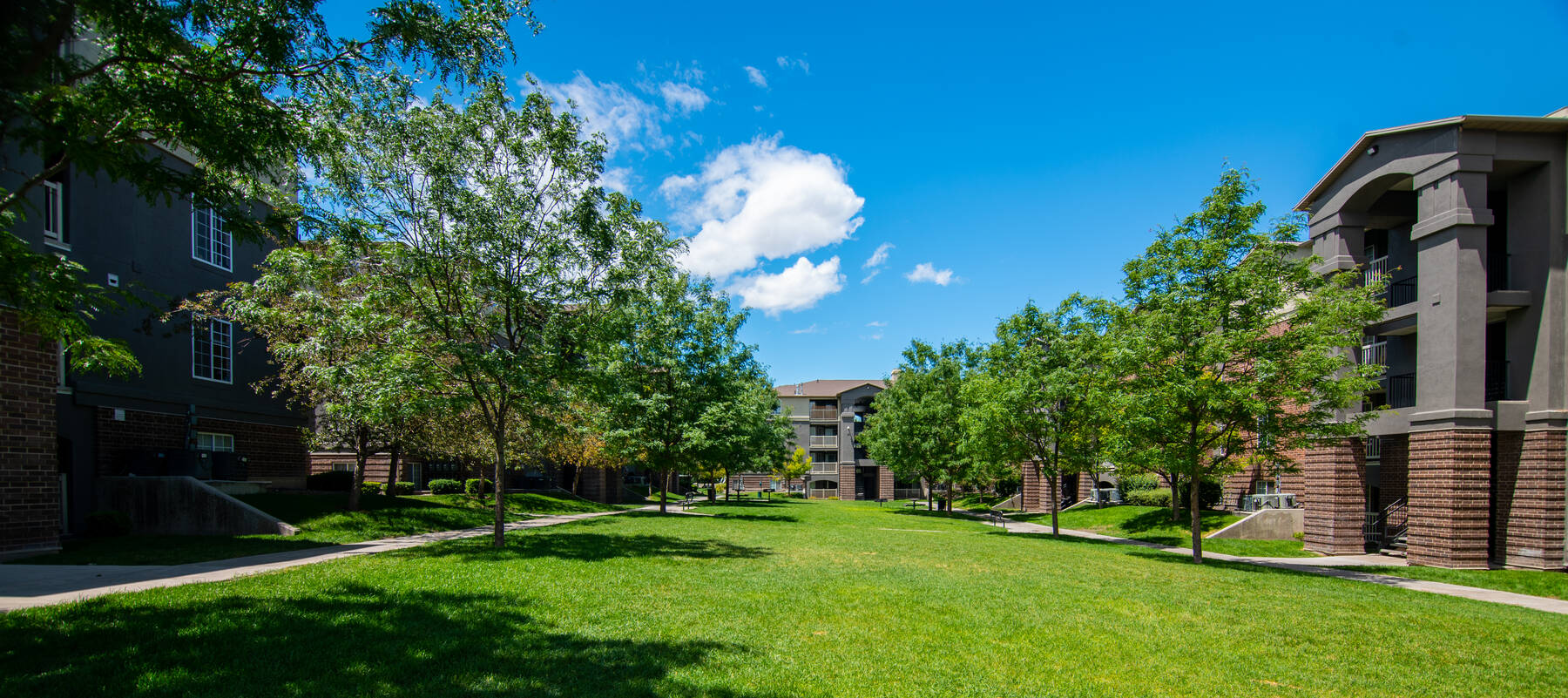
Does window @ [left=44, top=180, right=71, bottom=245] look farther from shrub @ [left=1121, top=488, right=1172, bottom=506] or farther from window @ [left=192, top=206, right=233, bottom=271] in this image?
shrub @ [left=1121, top=488, right=1172, bottom=506]

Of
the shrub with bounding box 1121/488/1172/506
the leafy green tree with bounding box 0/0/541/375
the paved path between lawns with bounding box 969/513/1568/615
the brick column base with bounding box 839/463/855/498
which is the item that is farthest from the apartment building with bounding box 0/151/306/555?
the brick column base with bounding box 839/463/855/498

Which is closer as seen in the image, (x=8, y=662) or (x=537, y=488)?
(x=8, y=662)

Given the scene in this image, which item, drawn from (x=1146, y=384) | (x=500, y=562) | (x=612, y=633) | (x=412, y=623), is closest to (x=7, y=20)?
(x=412, y=623)

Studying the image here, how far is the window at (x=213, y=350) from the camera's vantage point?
20750 mm

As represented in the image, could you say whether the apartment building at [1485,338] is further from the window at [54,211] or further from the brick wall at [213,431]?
the window at [54,211]

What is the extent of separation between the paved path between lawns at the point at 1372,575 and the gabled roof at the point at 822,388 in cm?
5010

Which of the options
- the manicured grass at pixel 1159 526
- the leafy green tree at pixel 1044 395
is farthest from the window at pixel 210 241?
the manicured grass at pixel 1159 526

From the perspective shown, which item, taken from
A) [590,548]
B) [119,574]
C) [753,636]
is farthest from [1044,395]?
[119,574]

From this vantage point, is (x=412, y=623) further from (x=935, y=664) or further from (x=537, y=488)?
(x=537, y=488)

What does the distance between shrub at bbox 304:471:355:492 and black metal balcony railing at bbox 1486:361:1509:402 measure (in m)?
37.8

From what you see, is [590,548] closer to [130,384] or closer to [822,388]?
[130,384]

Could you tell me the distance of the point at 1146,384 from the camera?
677 inches

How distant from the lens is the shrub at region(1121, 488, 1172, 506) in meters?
32.0

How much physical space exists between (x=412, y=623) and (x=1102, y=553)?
17.5 meters
